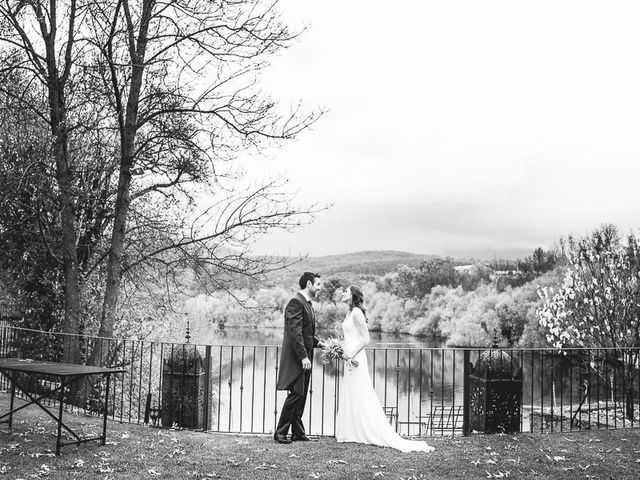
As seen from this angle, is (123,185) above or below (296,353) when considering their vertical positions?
above

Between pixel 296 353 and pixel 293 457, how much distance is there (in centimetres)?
126

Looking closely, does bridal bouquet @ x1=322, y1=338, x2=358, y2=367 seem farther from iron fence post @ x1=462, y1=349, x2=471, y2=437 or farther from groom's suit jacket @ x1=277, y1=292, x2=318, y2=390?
iron fence post @ x1=462, y1=349, x2=471, y2=437

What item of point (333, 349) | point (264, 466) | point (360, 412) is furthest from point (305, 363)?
point (264, 466)

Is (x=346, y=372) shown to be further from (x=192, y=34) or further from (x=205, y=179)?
(x=192, y=34)

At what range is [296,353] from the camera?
8.11 metres

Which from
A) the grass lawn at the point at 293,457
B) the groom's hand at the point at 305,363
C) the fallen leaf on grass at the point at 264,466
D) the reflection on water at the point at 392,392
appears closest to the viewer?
the grass lawn at the point at 293,457

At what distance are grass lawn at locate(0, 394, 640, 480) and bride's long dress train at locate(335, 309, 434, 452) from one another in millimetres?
198

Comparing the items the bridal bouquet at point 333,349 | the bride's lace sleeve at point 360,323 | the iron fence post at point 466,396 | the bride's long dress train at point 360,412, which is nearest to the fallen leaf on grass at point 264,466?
the bride's long dress train at point 360,412

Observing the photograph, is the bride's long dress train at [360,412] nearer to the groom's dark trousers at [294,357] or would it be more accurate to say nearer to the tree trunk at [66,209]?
the groom's dark trousers at [294,357]

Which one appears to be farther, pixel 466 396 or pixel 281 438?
pixel 466 396

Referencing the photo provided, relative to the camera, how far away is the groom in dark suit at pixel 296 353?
810 centimetres

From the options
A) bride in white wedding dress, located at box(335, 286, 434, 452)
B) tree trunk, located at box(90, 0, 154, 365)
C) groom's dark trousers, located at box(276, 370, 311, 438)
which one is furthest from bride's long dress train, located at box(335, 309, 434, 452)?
tree trunk, located at box(90, 0, 154, 365)

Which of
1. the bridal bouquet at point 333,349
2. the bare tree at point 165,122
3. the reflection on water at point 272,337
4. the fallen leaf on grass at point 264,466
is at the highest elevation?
the bare tree at point 165,122

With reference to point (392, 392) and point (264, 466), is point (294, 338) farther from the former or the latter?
point (392, 392)
